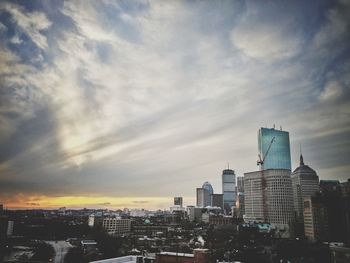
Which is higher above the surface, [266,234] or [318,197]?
[318,197]

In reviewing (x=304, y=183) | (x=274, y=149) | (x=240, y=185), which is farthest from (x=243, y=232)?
(x=240, y=185)

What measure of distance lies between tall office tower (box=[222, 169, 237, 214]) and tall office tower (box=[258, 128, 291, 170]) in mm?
59376

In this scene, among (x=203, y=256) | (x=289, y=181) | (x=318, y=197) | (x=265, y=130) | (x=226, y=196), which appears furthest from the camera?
(x=226, y=196)

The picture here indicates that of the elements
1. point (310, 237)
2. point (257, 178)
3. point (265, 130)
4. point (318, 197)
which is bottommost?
point (310, 237)

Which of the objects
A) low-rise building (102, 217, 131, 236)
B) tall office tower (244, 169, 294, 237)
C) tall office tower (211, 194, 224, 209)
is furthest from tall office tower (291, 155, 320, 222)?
tall office tower (211, 194, 224, 209)

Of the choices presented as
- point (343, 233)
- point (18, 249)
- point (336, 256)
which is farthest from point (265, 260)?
point (18, 249)

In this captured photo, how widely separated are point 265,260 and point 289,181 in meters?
36.6

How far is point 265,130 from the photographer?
65.2 metres

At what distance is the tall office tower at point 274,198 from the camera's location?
51531 millimetres

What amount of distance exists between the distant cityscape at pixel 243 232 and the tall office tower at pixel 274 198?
5cm

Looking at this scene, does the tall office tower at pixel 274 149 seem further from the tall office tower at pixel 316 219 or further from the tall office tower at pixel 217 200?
the tall office tower at pixel 217 200

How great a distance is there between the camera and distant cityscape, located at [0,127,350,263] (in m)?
20.8

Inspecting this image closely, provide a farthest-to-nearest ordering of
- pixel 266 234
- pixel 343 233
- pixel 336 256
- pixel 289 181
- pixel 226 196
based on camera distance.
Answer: pixel 226 196, pixel 289 181, pixel 266 234, pixel 343 233, pixel 336 256

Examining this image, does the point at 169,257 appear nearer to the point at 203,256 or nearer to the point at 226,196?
the point at 203,256
